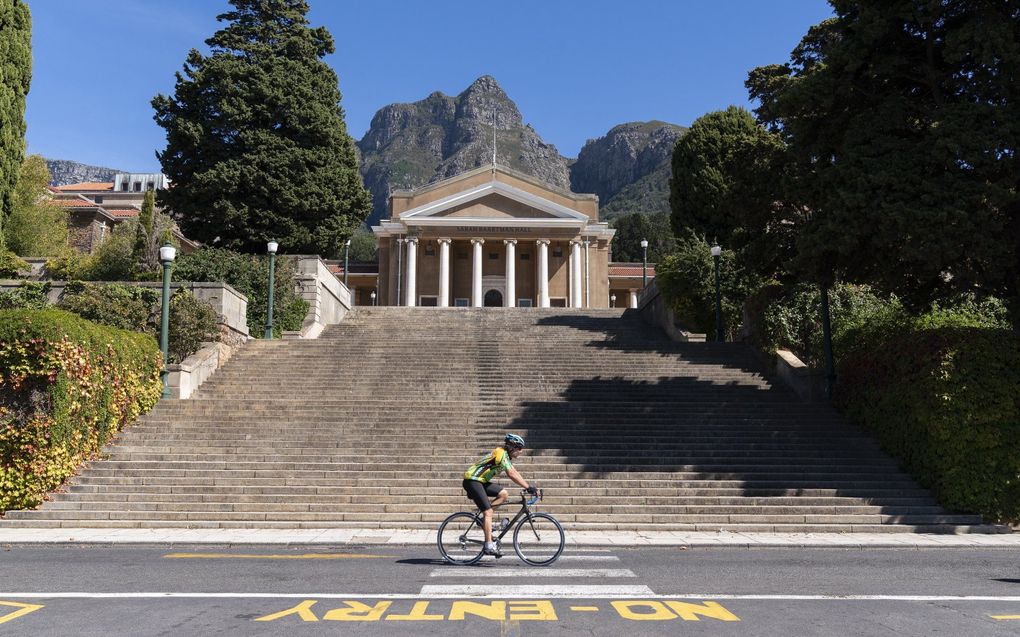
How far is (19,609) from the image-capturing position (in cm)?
683

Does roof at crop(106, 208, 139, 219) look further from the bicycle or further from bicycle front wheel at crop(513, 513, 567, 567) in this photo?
bicycle front wheel at crop(513, 513, 567, 567)

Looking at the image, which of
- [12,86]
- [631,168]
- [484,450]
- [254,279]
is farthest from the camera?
[631,168]

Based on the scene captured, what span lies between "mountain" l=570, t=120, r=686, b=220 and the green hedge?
146m

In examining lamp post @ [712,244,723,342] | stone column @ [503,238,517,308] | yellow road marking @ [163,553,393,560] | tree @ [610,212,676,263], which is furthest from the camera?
tree @ [610,212,676,263]

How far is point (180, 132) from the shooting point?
31.0 metres

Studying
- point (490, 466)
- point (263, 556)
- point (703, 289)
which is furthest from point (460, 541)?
point (703, 289)

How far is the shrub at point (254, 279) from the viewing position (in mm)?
24969

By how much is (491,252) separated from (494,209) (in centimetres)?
307

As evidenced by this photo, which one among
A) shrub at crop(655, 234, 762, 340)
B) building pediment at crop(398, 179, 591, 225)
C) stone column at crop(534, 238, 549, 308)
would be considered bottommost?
shrub at crop(655, 234, 762, 340)

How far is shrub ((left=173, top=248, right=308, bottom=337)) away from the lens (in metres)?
25.0

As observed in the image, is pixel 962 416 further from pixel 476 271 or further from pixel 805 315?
pixel 476 271

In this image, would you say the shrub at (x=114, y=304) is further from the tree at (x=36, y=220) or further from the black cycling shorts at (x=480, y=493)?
the tree at (x=36, y=220)

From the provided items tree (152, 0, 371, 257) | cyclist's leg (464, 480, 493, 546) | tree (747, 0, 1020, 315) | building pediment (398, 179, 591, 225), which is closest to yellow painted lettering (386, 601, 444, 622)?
cyclist's leg (464, 480, 493, 546)

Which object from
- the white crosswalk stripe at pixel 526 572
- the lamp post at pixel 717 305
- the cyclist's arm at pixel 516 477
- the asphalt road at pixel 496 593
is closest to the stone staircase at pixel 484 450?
the asphalt road at pixel 496 593
